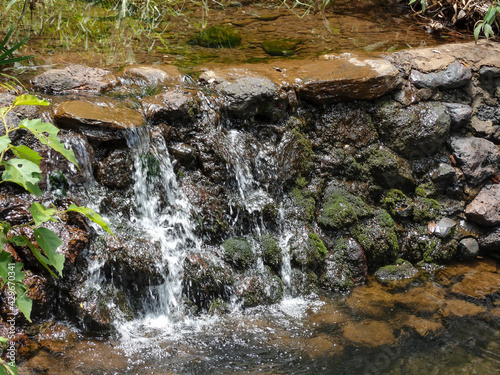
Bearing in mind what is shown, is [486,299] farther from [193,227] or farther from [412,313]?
[193,227]

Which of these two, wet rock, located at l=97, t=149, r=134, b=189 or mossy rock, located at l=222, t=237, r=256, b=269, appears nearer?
wet rock, located at l=97, t=149, r=134, b=189

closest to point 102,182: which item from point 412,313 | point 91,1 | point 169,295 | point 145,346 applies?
point 169,295

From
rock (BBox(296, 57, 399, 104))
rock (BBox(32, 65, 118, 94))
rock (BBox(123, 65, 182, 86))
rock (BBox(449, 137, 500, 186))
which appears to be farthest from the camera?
rock (BBox(449, 137, 500, 186))

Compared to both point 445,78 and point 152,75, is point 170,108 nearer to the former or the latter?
point 152,75

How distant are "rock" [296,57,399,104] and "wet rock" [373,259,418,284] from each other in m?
1.60

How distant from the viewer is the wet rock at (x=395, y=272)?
3.88 metres

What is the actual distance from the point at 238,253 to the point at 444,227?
2027 mm

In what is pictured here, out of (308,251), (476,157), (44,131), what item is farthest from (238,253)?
(476,157)

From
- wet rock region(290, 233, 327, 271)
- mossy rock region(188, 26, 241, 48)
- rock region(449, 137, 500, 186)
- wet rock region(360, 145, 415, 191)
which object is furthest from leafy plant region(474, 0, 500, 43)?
wet rock region(290, 233, 327, 271)

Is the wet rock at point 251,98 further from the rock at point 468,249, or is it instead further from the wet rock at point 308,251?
the rock at point 468,249

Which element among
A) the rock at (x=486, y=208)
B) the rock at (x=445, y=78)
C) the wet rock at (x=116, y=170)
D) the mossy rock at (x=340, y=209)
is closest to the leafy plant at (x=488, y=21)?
the rock at (x=445, y=78)

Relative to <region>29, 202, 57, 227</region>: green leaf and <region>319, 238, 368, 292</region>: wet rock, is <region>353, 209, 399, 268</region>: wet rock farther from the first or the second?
<region>29, 202, 57, 227</region>: green leaf

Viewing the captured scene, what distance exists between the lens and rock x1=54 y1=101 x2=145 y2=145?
332 centimetres

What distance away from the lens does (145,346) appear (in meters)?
2.80
